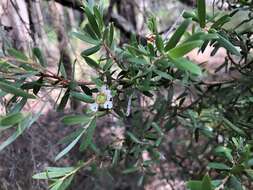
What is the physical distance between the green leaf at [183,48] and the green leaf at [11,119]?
1.10ft

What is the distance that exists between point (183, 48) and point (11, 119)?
371 mm

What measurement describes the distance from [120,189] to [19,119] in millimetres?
2009

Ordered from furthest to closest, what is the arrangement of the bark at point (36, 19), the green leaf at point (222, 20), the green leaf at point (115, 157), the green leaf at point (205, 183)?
the bark at point (36, 19), the green leaf at point (115, 157), the green leaf at point (222, 20), the green leaf at point (205, 183)

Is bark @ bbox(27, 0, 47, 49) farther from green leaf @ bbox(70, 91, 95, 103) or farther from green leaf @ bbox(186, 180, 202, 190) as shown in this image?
green leaf @ bbox(186, 180, 202, 190)

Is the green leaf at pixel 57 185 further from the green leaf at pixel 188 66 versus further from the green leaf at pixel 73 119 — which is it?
the green leaf at pixel 188 66

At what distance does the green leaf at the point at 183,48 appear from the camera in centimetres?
75

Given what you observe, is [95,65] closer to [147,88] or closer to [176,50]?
[147,88]

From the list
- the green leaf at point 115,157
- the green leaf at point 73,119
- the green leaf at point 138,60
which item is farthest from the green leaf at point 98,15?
the green leaf at point 115,157

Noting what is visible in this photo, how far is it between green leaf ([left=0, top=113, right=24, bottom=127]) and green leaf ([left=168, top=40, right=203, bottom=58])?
0.34 meters

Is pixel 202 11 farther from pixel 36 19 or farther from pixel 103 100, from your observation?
pixel 36 19

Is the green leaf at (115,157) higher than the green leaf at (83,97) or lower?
lower

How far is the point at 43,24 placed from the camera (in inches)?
68.1

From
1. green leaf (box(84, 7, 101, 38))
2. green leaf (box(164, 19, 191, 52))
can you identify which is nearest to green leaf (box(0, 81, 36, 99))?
green leaf (box(84, 7, 101, 38))

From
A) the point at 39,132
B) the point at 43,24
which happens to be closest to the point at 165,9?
the point at 43,24
